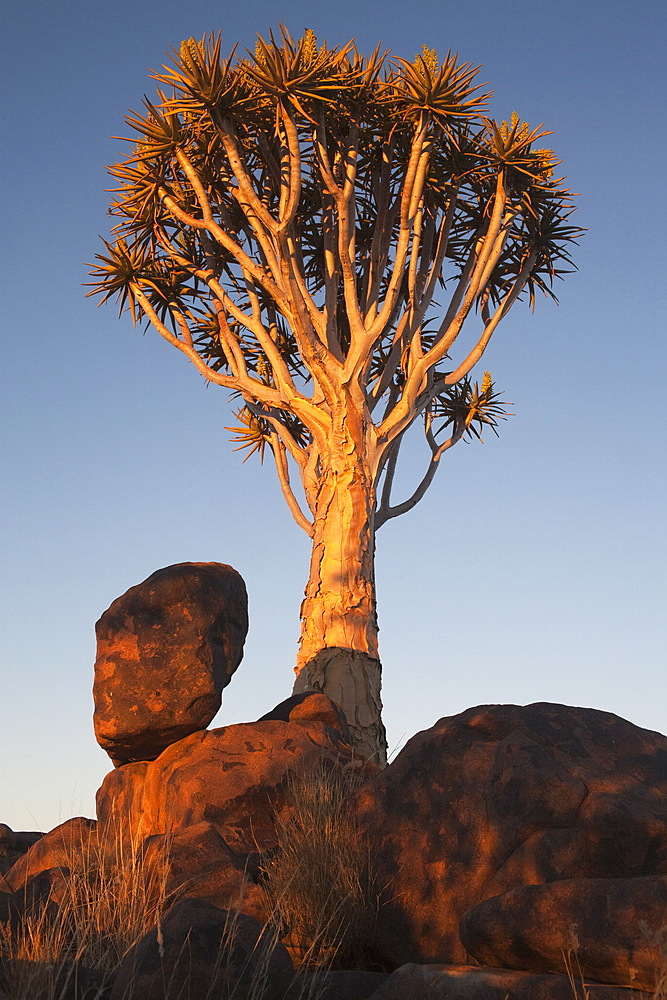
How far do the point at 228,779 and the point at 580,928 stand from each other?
4.01 m

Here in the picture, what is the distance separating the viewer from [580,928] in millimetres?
3969

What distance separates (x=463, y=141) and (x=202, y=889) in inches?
416

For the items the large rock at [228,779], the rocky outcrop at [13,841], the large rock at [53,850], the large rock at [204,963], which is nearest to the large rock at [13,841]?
the rocky outcrop at [13,841]

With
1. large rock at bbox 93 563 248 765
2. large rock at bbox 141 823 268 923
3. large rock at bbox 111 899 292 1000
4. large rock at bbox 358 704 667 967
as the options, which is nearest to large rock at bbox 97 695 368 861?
large rock at bbox 93 563 248 765

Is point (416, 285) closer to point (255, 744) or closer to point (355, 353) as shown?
point (355, 353)

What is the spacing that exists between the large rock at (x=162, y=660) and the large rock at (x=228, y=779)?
22cm

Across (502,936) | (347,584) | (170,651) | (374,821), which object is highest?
(347,584)

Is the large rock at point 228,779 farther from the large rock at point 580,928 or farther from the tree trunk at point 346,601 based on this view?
the large rock at point 580,928

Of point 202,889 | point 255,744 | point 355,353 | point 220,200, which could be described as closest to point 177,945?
point 202,889

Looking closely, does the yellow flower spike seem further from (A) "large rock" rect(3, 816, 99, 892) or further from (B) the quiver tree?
(A) "large rock" rect(3, 816, 99, 892)

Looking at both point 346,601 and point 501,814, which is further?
point 346,601

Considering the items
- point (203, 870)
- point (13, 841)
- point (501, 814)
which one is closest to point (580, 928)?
point (501, 814)

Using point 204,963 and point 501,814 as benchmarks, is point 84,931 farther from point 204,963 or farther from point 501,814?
point 501,814

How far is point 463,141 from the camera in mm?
13000
